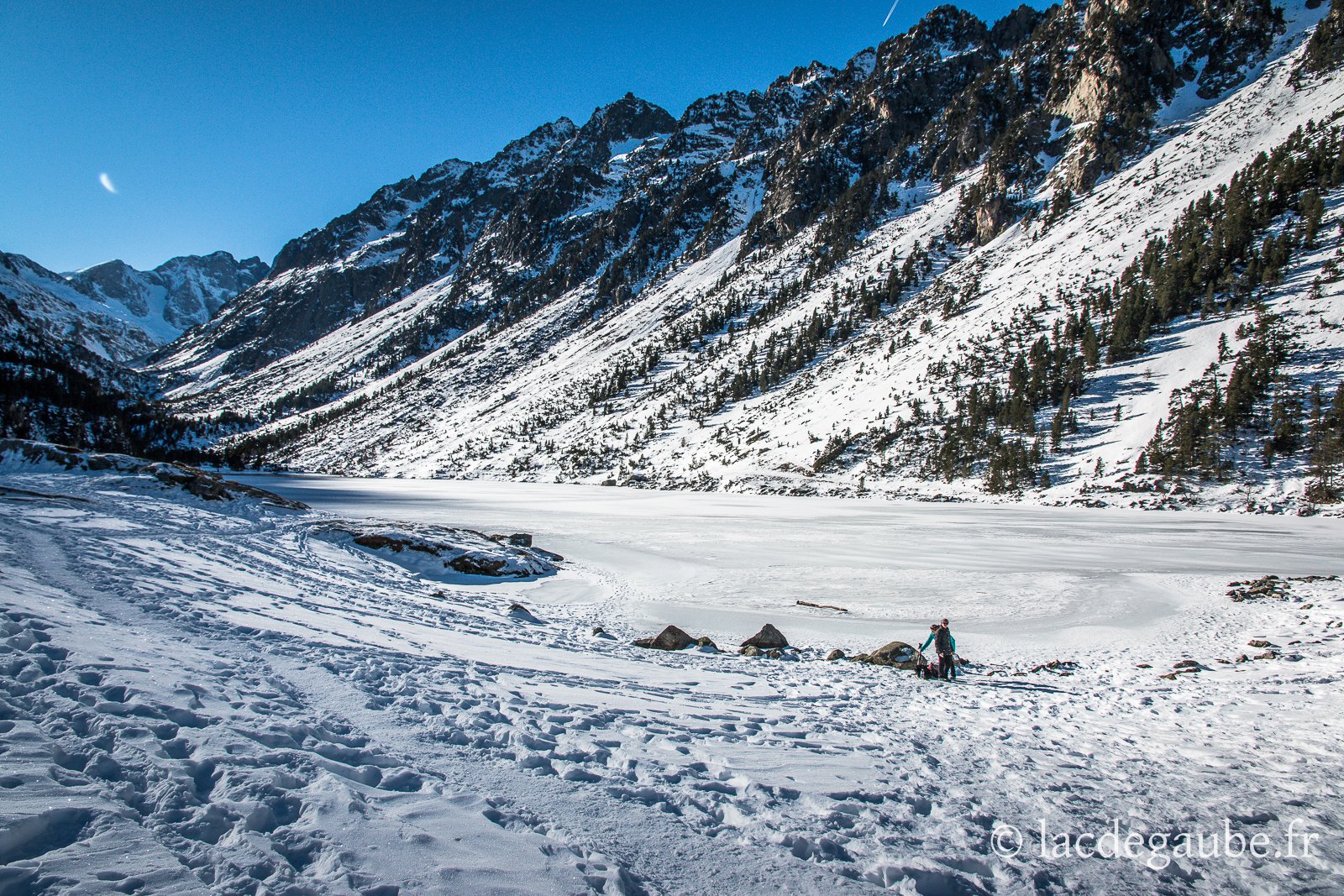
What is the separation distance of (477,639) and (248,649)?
383 centimetres

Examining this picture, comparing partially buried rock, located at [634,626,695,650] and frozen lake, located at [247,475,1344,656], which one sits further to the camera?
frozen lake, located at [247,475,1344,656]

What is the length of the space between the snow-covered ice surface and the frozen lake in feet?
0.97

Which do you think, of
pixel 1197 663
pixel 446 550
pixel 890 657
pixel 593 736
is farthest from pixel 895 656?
pixel 446 550

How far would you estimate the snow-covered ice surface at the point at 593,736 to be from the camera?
355 centimetres

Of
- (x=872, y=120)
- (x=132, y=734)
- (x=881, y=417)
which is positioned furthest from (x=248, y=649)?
(x=872, y=120)

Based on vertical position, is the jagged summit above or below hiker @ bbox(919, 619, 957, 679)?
above

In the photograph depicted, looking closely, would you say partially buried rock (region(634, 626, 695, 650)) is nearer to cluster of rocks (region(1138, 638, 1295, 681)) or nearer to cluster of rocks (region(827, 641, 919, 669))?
cluster of rocks (region(827, 641, 919, 669))

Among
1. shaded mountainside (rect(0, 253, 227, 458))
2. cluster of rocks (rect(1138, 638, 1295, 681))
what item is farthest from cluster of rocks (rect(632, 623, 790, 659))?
shaded mountainside (rect(0, 253, 227, 458))

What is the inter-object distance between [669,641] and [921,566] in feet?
43.2

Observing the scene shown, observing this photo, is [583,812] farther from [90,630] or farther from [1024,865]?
[90,630]

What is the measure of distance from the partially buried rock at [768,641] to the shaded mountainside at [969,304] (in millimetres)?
39653

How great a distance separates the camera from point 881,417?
61.6 metres

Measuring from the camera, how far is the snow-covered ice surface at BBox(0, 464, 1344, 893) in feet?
11.7

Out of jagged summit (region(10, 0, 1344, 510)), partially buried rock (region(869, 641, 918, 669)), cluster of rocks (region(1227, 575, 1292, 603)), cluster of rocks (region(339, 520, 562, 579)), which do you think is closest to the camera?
partially buried rock (region(869, 641, 918, 669))
